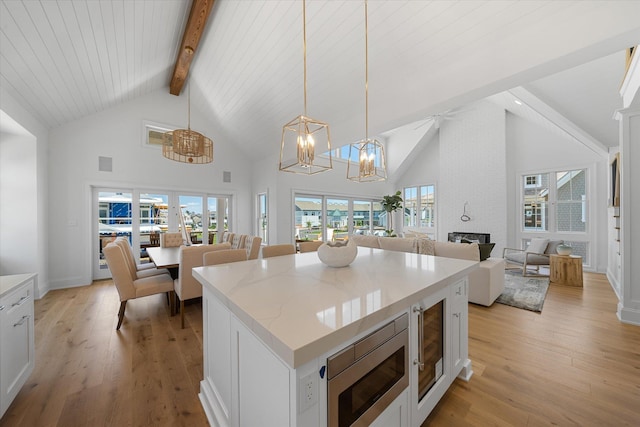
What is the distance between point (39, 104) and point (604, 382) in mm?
6927

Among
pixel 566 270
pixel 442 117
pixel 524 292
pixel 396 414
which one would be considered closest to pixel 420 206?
pixel 442 117

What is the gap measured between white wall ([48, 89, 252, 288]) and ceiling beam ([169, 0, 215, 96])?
0.94 metres

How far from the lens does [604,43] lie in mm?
1683

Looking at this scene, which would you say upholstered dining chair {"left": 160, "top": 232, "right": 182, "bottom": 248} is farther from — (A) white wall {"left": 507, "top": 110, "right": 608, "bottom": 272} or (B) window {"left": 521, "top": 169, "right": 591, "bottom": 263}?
(B) window {"left": 521, "top": 169, "right": 591, "bottom": 263}

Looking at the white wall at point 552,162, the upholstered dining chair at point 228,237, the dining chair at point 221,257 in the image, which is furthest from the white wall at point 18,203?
the white wall at point 552,162

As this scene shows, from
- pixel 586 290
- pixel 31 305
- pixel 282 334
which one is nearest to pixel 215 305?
pixel 282 334

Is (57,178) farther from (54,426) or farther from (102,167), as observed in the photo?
(54,426)

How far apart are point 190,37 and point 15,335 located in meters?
3.90

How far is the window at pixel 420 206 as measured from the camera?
25.4 ft

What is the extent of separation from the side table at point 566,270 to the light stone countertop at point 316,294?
12.5 feet

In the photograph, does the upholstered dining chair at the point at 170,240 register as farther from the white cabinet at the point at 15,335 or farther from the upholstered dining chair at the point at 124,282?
the white cabinet at the point at 15,335

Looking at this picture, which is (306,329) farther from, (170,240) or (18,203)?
(18,203)

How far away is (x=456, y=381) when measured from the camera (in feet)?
5.90

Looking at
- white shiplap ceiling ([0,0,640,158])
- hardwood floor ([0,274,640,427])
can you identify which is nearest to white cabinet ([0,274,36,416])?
hardwood floor ([0,274,640,427])
